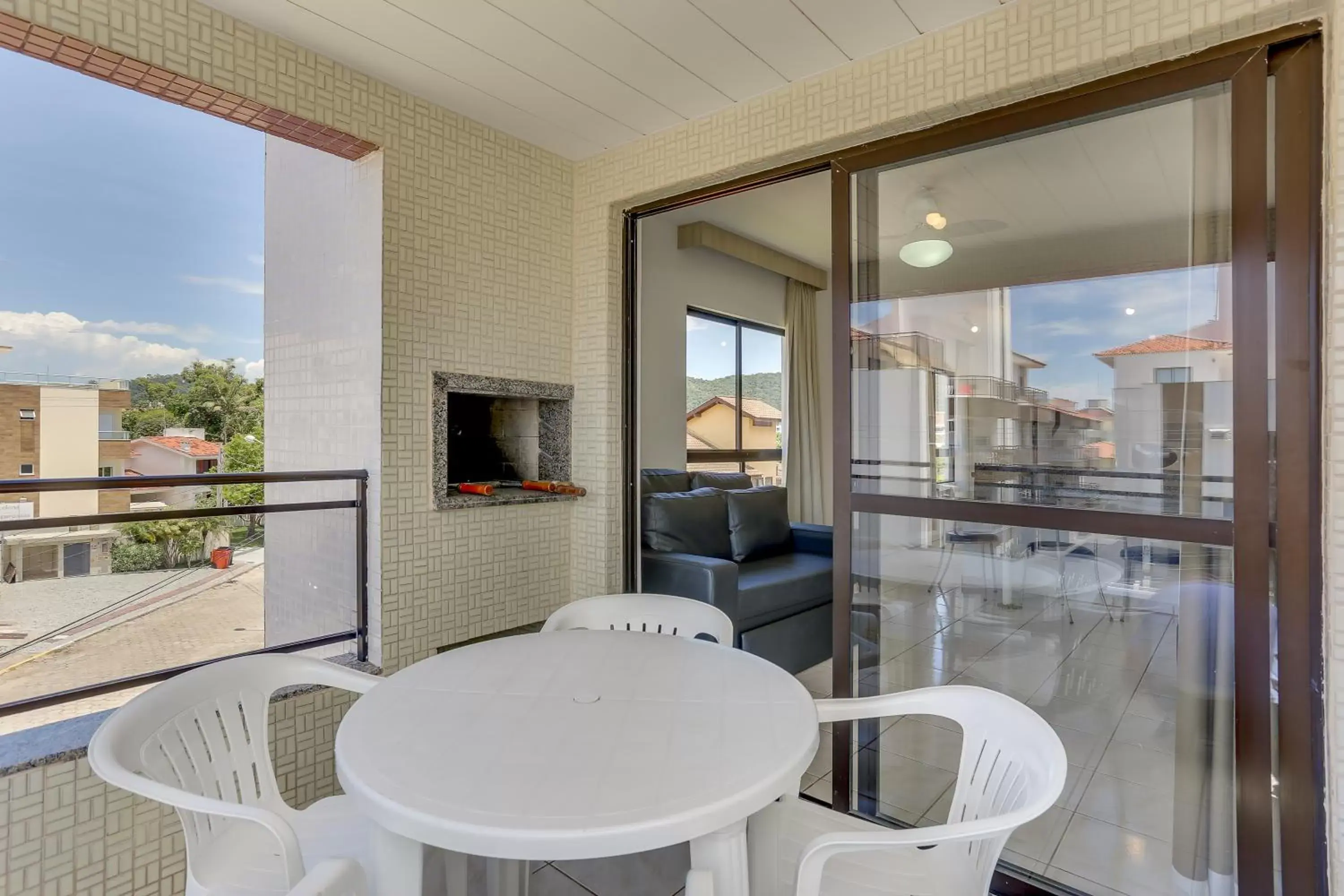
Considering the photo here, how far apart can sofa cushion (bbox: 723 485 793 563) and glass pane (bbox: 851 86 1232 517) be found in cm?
176

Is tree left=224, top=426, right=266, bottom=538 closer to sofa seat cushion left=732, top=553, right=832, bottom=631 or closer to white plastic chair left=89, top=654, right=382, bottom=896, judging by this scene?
white plastic chair left=89, top=654, right=382, bottom=896

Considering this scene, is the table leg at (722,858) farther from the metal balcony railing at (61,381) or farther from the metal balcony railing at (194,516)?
the metal balcony railing at (61,381)

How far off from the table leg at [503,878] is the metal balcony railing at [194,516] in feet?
2.78

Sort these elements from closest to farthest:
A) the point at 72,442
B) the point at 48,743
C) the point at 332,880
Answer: the point at 332,880 → the point at 48,743 → the point at 72,442

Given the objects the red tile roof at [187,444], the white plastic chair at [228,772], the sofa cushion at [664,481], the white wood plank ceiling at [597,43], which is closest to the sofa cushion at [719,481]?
the sofa cushion at [664,481]

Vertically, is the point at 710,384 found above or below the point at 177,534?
above

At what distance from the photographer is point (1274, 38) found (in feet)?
4.69

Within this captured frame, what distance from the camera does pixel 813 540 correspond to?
407 centimetres

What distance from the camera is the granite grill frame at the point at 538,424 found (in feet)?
7.79

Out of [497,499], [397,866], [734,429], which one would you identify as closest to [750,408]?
[734,429]

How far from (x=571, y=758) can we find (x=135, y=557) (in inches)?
68.4

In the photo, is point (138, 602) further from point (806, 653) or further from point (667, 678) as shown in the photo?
point (806, 653)

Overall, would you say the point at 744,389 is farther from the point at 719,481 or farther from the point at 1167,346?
the point at 1167,346

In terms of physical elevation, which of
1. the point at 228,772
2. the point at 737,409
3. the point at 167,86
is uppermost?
the point at 167,86
